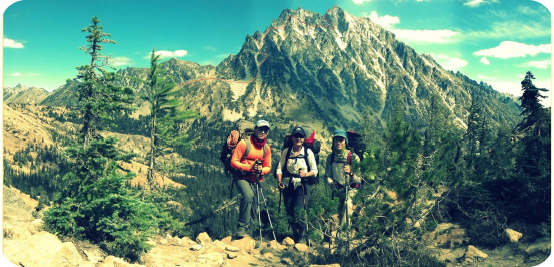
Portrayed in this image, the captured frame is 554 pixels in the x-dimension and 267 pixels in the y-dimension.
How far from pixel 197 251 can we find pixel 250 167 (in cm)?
288

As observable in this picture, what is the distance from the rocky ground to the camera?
6.12m

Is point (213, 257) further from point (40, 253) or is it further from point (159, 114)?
point (159, 114)

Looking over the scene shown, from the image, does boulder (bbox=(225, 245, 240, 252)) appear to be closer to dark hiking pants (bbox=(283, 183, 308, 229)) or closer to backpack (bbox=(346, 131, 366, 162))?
dark hiking pants (bbox=(283, 183, 308, 229))

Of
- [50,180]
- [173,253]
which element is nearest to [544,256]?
[173,253]

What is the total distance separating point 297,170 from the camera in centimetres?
902

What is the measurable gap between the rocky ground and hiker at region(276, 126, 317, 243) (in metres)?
1.38

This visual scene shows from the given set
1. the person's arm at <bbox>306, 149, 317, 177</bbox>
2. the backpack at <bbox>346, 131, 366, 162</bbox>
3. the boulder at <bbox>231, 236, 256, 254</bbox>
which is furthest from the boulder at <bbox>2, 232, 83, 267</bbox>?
the backpack at <bbox>346, 131, 366, 162</bbox>

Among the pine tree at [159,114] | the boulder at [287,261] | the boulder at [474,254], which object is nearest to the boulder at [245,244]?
the boulder at [287,261]

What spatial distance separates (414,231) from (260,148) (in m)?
4.52

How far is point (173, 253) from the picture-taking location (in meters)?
8.73

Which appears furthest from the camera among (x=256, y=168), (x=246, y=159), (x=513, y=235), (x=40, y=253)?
(x=246, y=159)

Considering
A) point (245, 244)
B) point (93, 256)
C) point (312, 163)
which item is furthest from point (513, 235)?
point (93, 256)

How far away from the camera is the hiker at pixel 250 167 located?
8664 millimetres

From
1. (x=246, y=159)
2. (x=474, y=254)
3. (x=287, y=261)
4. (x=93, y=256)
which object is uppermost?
(x=246, y=159)
